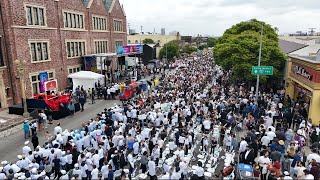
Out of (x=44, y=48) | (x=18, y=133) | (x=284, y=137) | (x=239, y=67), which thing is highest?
(x=44, y=48)

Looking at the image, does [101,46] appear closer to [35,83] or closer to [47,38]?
[47,38]

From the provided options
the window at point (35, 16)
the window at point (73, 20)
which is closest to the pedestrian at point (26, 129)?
the window at point (35, 16)

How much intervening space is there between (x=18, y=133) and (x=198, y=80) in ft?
70.3

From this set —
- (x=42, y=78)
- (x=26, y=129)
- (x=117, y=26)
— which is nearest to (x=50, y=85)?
(x=42, y=78)

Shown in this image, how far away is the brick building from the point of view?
23828 millimetres

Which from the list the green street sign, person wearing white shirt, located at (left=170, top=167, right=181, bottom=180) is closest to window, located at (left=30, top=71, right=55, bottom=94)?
the green street sign

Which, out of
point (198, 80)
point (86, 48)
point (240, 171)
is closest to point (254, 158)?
point (240, 171)

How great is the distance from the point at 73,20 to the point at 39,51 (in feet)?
25.9

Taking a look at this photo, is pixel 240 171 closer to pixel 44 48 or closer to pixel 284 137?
pixel 284 137

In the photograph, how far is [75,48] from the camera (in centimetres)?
3434

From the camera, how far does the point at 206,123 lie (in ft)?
51.6

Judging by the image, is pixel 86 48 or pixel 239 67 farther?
pixel 86 48

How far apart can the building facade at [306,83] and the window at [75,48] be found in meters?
24.7

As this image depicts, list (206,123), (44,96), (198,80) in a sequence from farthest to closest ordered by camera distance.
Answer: (198,80) < (44,96) < (206,123)
